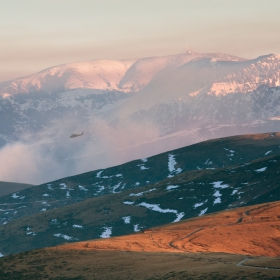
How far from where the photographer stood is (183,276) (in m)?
101

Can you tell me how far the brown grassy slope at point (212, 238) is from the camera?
144500mm

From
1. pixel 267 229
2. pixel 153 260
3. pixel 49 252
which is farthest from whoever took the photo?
pixel 267 229

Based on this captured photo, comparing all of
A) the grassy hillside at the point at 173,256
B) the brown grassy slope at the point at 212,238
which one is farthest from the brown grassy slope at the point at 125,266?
the brown grassy slope at the point at 212,238

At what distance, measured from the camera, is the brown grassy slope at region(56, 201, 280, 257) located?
144500 mm

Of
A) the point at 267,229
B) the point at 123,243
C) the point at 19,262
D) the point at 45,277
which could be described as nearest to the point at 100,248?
the point at 123,243

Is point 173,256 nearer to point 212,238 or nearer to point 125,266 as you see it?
point 125,266

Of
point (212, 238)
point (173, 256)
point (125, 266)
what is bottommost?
point (212, 238)

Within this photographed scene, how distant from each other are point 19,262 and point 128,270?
24.3 meters

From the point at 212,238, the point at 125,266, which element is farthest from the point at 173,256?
the point at 212,238

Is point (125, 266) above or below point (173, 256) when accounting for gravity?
above

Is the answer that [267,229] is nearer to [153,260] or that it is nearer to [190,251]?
[190,251]

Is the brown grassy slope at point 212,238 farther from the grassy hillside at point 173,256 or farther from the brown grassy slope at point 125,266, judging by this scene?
the brown grassy slope at point 125,266

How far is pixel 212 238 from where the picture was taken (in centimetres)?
15962

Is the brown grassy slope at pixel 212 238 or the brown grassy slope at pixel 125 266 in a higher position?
the brown grassy slope at pixel 125 266
